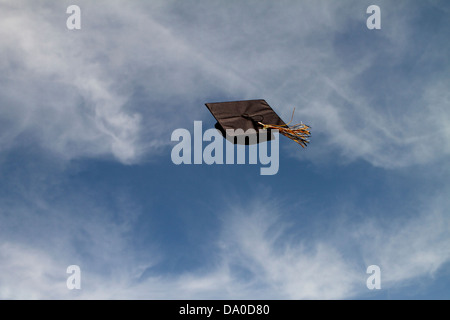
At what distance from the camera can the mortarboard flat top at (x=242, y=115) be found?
5418 mm

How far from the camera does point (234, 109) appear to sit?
18.5 feet

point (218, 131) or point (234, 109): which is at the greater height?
point (234, 109)

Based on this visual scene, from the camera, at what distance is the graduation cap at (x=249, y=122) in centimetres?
531

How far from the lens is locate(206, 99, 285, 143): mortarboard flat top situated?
5418 millimetres

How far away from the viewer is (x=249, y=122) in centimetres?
552

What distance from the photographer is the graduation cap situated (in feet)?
17.4

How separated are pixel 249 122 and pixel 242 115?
0.17 m
